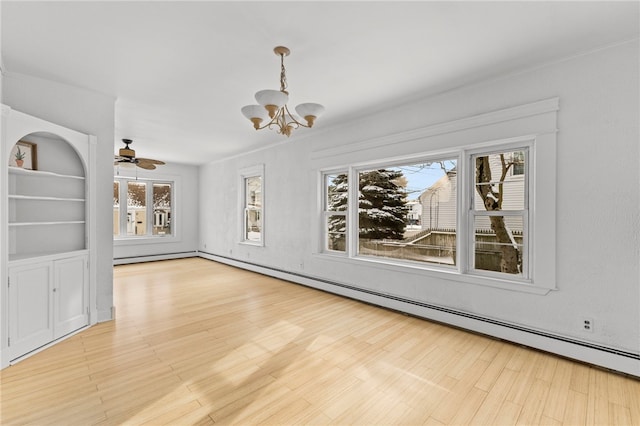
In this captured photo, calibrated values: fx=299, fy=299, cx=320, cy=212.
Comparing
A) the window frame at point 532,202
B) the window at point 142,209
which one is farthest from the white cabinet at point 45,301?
the window at point 142,209

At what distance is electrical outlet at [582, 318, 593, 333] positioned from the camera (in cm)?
260

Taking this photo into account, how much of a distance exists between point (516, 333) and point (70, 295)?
462 cm

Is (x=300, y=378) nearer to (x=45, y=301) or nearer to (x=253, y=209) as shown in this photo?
(x=45, y=301)

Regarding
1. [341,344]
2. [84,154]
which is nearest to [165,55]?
[84,154]

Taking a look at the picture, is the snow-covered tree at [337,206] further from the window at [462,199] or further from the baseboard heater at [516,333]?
the baseboard heater at [516,333]

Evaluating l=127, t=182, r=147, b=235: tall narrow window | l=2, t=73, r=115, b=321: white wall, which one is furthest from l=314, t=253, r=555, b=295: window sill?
l=127, t=182, r=147, b=235: tall narrow window

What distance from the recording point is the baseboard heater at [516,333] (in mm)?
2463

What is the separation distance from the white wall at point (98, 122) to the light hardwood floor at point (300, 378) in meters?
0.62

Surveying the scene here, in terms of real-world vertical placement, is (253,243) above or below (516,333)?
above

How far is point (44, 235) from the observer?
10.4 ft

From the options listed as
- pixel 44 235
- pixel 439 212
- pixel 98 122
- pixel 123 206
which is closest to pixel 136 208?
pixel 123 206

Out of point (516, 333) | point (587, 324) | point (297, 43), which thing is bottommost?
point (516, 333)

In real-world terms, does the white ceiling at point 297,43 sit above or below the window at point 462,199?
above

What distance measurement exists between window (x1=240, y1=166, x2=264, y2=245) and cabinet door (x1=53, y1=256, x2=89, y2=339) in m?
3.49
